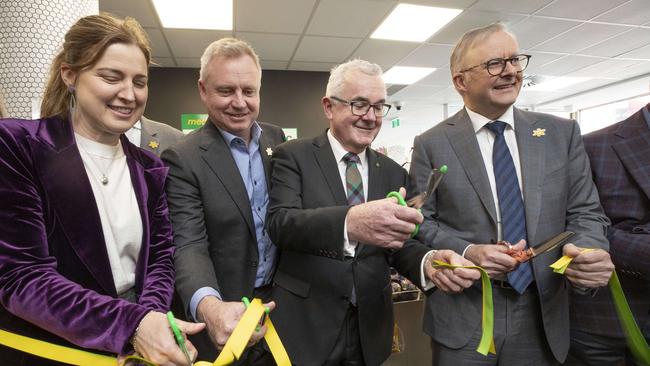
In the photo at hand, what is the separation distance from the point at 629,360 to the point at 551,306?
0.55 m

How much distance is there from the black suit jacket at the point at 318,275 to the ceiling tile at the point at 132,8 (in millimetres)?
3947

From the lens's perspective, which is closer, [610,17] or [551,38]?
[610,17]

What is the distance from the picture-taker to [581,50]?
674 centimetres

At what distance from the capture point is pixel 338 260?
1422mm

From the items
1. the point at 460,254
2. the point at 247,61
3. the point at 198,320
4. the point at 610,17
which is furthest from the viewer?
the point at 610,17

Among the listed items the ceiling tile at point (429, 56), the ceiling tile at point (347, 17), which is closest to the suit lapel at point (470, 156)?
the ceiling tile at point (347, 17)

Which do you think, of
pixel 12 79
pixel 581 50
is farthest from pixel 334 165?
pixel 581 50

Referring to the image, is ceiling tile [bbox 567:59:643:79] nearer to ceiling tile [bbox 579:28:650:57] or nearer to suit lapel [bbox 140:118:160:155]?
ceiling tile [bbox 579:28:650:57]

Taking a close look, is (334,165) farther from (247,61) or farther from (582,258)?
(582,258)

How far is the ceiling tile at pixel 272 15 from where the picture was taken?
457cm

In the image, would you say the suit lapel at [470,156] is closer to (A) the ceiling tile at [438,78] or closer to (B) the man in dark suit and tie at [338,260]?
(B) the man in dark suit and tie at [338,260]

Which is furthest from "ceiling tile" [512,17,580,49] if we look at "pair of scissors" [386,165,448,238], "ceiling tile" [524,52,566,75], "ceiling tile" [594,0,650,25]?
"pair of scissors" [386,165,448,238]

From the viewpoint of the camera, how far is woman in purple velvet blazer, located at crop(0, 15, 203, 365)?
3.17 ft

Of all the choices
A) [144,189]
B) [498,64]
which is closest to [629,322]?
[498,64]
